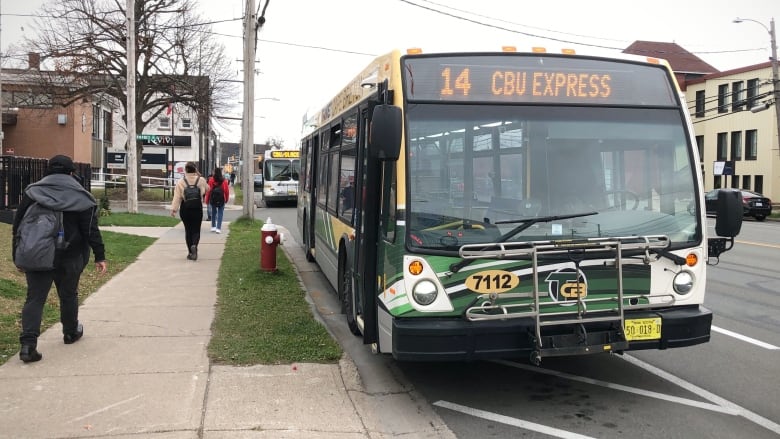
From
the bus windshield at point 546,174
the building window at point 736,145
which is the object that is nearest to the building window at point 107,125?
the building window at point 736,145

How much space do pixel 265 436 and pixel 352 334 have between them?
300 centimetres

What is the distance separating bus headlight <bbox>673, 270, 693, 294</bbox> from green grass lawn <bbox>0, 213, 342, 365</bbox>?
3.00m

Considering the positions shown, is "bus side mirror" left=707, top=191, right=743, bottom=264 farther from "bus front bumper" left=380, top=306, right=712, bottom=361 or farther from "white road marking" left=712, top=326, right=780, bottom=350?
"white road marking" left=712, top=326, right=780, bottom=350

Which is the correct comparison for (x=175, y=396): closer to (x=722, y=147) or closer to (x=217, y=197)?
(x=217, y=197)

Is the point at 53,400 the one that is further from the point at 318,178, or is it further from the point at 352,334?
the point at 318,178

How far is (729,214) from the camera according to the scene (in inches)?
222

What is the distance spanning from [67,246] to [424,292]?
131 inches

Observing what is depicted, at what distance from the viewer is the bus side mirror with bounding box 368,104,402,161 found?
4715 millimetres

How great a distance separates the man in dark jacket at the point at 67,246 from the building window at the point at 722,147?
155ft

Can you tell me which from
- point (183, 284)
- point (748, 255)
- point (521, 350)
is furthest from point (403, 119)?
point (748, 255)

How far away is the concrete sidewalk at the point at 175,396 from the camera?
15.0 ft

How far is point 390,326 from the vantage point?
16.5ft

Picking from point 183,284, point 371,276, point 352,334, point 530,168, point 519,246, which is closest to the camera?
point 519,246

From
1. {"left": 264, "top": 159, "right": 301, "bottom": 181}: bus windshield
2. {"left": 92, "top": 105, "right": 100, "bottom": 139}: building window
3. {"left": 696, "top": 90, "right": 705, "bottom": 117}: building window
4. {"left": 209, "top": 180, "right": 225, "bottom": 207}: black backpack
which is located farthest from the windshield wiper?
{"left": 92, "top": 105, "right": 100, "bottom": 139}: building window
